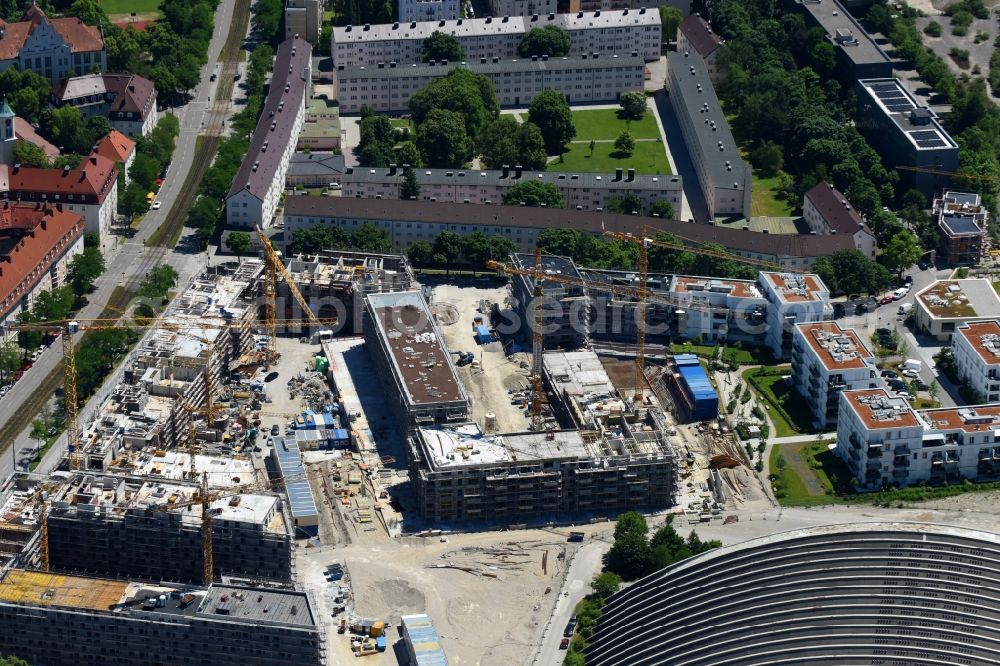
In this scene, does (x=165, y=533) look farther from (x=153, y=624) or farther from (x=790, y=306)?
(x=790, y=306)

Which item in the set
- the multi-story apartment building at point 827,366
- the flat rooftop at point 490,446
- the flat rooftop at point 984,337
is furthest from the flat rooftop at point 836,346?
the flat rooftop at point 490,446

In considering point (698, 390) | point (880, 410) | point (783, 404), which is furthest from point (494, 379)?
point (880, 410)

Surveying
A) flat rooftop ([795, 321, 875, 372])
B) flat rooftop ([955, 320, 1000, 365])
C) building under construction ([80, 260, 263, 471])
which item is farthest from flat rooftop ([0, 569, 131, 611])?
flat rooftop ([955, 320, 1000, 365])

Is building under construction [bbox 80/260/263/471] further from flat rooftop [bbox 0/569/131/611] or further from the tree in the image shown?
the tree

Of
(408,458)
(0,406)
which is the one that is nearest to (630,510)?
(408,458)

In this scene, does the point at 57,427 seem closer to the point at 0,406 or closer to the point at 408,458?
the point at 0,406

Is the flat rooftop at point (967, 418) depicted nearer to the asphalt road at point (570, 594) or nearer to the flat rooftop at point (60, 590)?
the asphalt road at point (570, 594)

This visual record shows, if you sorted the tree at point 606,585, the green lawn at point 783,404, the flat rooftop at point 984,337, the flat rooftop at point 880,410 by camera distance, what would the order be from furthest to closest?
the flat rooftop at point 984,337 < the green lawn at point 783,404 < the flat rooftop at point 880,410 < the tree at point 606,585
